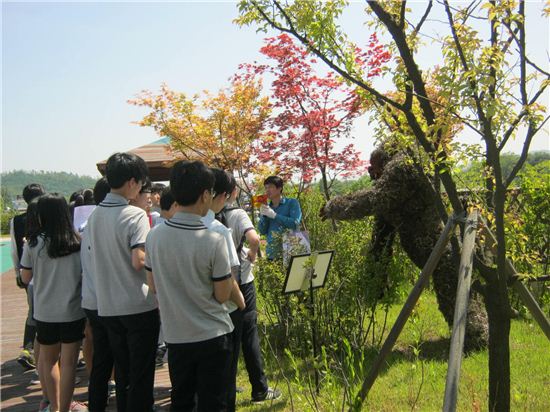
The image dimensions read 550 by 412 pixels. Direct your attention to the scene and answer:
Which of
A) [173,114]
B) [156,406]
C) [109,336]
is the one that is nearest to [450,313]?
[156,406]

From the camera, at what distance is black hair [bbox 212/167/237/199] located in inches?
149

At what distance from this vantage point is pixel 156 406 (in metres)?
4.60

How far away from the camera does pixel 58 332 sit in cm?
408

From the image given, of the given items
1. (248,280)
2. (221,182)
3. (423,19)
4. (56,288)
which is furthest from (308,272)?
(423,19)

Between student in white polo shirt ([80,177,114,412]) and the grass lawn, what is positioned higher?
student in white polo shirt ([80,177,114,412])

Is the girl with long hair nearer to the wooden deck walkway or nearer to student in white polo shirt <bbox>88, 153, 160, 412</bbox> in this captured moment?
student in white polo shirt <bbox>88, 153, 160, 412</bbox>

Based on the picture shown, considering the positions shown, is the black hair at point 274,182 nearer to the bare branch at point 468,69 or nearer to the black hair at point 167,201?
the black hair at point 167,201

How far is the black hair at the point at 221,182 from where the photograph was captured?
3.79 m

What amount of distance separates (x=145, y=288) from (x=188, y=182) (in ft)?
3.26

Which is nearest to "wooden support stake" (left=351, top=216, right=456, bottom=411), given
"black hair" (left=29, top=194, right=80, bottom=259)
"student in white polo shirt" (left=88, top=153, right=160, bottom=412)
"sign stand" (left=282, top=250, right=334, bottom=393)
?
"sign stand" (left=282, top=250, right=334, bottom=393)

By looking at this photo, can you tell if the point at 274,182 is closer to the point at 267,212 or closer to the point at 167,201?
the point at 267,212

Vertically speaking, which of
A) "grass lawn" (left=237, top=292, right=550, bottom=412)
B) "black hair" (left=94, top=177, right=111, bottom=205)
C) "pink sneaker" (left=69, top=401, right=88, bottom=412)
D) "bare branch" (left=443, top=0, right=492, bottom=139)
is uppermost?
"bare branch" (left=443, top=0, right=492, bottom=139)

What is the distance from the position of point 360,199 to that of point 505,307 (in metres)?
2.35

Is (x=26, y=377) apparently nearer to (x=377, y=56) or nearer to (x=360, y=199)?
(x=360, y=199)
